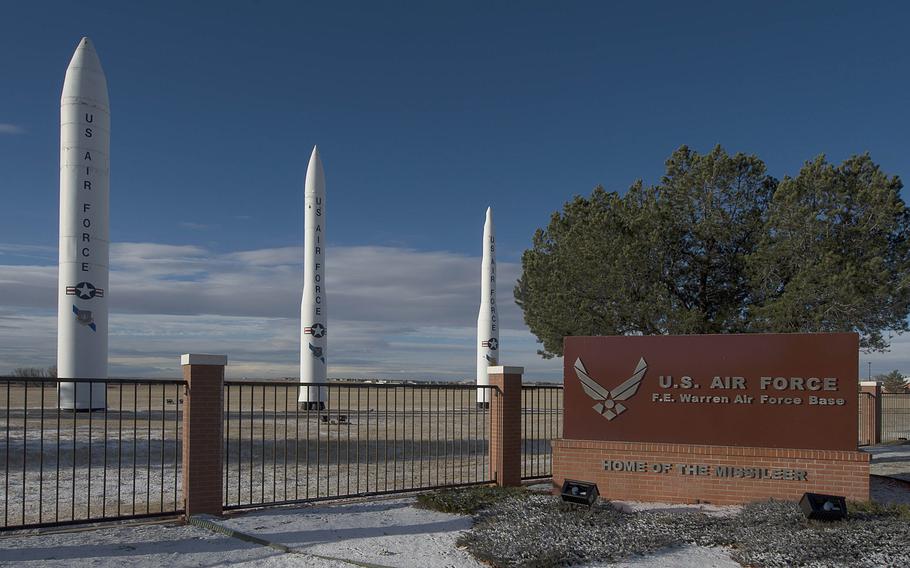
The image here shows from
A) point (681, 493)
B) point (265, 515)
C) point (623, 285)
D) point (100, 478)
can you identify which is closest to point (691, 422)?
point (681, 493)

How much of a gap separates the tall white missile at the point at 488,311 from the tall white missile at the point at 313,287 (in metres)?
10.3

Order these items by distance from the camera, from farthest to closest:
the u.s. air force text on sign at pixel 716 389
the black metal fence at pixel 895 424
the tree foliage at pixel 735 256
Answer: the black metal fence at pixel 895 424
the tree foliage at pixel 735 256
the u.s. air force text on sign at pixel 716 389

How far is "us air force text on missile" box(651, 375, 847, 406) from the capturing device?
11.2m

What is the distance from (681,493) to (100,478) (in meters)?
11.4

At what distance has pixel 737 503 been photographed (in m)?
11.4

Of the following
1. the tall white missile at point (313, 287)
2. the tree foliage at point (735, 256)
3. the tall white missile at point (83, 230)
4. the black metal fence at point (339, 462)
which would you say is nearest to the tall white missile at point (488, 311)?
the tall white missile at point (313, 287)

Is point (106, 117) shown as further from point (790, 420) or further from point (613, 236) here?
point (790, 420)

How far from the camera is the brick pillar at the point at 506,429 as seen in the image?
13.1m

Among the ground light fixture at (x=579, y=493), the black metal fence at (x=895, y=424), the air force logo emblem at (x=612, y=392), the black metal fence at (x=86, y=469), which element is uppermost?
the air force logo emblem at (x=612, y=392)

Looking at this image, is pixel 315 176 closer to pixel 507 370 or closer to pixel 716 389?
pixel 507 370

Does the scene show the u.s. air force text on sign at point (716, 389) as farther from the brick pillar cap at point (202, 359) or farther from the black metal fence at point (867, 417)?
the black metal fence at point (867, 417)

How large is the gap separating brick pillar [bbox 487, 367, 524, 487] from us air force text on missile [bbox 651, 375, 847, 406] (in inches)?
95.6

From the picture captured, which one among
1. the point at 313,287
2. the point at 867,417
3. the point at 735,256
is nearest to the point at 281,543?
the point at 735,256

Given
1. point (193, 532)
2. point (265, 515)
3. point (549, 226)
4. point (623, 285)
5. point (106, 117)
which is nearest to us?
point (193, 532)
